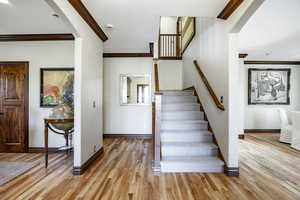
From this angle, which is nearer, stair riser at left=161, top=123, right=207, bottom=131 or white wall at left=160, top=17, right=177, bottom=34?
stair riser at left=161, top=123, right=207, bottom=131

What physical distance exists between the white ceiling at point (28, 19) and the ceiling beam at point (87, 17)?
49cm

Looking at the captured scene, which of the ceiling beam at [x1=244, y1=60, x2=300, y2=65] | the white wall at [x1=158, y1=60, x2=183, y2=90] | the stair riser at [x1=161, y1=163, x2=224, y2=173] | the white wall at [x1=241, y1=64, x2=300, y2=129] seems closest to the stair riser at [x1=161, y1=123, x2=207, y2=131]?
the stair riser at [x1=161, y1=163, x2=224, y2=173]

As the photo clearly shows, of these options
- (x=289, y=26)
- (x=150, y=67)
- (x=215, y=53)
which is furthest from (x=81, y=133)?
(x=289, y=26)

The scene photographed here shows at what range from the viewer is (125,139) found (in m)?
5.05

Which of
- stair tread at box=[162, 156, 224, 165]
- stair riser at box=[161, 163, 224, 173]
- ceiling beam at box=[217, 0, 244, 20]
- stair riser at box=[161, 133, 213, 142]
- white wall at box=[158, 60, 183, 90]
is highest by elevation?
ceiling beam at box=[217, 0, 244, 20]

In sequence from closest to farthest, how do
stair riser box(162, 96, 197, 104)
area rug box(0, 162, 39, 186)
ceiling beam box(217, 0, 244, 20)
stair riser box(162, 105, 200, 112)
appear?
1. ceiling beam box(217, 0, 244, 20)
2. area rug box(0, 162, 39, 186)
3. stair riser box(162, 105, 200, 112)
4. stair riser box(162, 96, 197, 104)

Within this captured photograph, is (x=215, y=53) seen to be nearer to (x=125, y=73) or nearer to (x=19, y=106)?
(x=125, y=73)

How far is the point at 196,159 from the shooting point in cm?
289

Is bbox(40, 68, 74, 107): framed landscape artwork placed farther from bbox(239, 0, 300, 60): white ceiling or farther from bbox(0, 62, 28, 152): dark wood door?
bbox(239, 0, 300, 60): white ceiling

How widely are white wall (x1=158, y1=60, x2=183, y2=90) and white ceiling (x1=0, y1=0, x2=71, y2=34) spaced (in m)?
3.36

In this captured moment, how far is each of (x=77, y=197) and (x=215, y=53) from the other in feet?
10.4

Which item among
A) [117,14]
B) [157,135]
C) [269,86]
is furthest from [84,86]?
[269,86]

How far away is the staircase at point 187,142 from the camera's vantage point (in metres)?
2.77

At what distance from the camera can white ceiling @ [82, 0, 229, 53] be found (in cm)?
248
